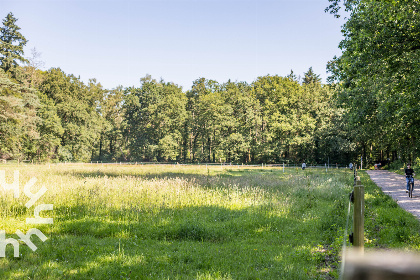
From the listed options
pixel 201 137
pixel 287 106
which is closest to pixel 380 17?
pixel 287 106

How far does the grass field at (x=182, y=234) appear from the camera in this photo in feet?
19.8

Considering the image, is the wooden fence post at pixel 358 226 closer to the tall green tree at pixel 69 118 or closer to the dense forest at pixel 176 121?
the dense forest at pixel 176 121

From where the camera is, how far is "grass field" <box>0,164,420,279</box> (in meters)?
6.04

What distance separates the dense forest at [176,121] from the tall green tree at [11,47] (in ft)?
0.51

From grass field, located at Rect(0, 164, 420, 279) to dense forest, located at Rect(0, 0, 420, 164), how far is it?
17445 mm

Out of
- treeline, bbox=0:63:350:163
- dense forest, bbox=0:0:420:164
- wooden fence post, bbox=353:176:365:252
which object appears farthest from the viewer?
treeline, bbox=0:63:350:163

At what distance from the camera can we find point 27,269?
5.97m

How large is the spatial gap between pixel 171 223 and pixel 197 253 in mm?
2621

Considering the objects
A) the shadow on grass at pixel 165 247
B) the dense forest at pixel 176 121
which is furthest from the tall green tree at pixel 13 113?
the shadow on grass at pixel 165 247

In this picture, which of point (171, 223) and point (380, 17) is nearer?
point (171, 223)

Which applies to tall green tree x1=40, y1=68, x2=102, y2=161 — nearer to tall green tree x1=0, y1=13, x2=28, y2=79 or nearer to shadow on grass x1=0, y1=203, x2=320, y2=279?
tall green tree x1=0, y1=13, x2=28, y2=79

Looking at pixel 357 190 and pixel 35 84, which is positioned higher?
pixel 35 84

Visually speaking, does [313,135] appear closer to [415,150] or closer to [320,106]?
[320,106]

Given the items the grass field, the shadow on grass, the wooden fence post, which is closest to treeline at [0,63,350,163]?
the grass field
